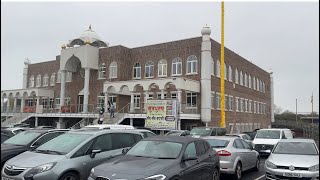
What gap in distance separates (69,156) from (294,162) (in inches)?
257

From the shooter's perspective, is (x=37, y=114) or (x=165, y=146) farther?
(x=37, y=114)

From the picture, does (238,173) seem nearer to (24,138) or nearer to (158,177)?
(158,177)

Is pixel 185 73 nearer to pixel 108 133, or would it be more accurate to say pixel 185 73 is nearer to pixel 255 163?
pixel 255 163

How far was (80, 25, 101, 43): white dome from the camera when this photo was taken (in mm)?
47303

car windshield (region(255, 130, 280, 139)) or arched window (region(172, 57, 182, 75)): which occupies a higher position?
arched window (region(172, 57, 182, 75))

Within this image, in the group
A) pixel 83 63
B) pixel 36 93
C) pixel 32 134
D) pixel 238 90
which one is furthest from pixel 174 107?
pixel 36 93

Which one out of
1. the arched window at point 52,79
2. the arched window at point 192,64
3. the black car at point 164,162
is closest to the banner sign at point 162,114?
the arched window at point 192,64

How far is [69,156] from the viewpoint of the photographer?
8.53m

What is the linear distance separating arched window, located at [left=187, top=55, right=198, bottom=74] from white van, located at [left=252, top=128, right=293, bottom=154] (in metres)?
17.3

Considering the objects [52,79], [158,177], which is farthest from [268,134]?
[52,79]

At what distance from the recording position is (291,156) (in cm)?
1088

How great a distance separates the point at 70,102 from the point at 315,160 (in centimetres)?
4097

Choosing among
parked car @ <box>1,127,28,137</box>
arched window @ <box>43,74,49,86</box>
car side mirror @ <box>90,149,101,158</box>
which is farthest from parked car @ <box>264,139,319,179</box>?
arched window @ <box>43,74,49,86</box>

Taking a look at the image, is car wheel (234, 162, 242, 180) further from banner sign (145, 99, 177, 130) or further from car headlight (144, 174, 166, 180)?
banner sign (145, 99, 177, 130)
